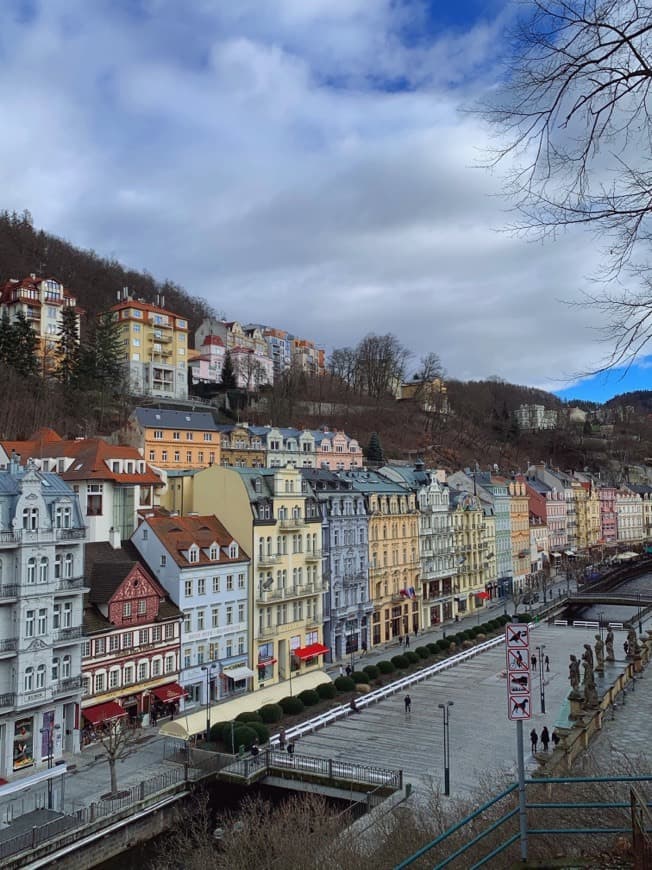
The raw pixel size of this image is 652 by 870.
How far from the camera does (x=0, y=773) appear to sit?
31406mm

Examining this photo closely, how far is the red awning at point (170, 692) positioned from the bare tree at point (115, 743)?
86.5 inches

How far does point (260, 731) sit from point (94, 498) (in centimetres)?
2199

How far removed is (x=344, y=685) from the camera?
142 ft

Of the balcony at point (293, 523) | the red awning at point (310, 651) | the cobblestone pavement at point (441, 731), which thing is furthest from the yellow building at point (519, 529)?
the balcony at point (293, 523)

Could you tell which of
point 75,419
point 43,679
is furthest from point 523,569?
point 43,679

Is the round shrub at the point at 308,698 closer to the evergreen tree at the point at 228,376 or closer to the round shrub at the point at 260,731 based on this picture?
the round shrub at the point at 260,731

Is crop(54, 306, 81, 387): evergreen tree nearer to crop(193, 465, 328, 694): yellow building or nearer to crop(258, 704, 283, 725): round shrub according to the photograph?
crop(193, 465, 328, 694): yellow building

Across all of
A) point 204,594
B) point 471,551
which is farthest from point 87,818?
point 471,551

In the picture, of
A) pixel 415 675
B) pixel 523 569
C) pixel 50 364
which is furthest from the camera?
pixel 523 569

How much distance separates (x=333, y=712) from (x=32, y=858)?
17958 millimetres

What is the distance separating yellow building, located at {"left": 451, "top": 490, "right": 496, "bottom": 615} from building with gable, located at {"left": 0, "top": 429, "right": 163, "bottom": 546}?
111ft

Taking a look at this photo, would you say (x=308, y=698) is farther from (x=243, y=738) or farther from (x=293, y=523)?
(x=293, y=523)

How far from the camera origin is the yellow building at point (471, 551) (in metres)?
75.4

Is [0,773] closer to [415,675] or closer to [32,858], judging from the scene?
[32,858]
